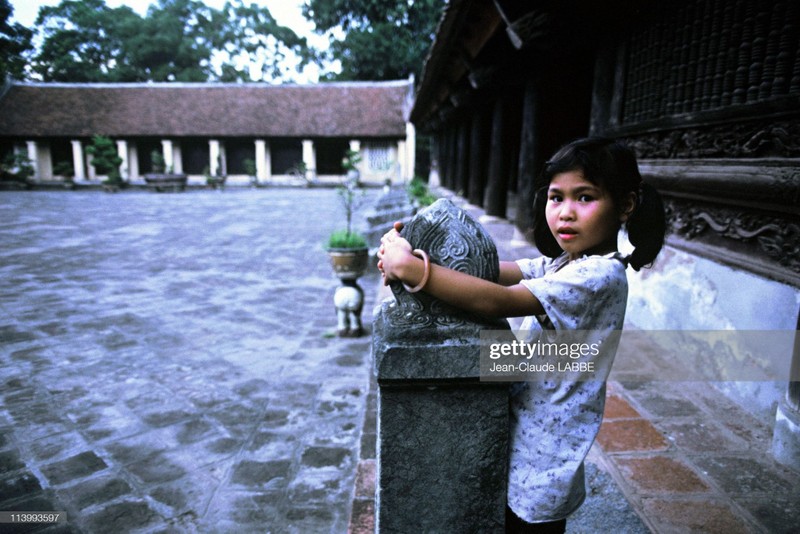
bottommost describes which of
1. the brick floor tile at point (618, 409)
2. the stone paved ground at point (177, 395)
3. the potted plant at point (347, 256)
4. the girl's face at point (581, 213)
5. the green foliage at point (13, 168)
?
the stone paved ground at point (177, 395)

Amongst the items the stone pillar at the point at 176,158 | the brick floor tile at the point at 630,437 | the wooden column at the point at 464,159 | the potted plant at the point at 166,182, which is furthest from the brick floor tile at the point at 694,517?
the stone pillar at the point at 176,158

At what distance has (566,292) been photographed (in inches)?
42.5

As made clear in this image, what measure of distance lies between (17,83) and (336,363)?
35717 mm

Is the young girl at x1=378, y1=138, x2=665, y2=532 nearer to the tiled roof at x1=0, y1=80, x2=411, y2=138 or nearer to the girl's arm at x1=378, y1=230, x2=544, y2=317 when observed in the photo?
the girl's arm at x1=378, y1=230, x2=544, y2=317

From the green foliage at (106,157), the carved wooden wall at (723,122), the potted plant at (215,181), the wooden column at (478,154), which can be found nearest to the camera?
the carved wooden wall at (723,122)

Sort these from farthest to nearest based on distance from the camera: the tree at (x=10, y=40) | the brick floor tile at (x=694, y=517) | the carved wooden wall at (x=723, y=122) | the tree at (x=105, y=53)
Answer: the tree at (x=105, y=53) < the tree at (x=10, y=40) < the carved wooden wall at (x=723, y=122) < the brick floor tile at (x=694, y=517)

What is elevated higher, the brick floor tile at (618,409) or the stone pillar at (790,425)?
the stone pillar at (790,425)

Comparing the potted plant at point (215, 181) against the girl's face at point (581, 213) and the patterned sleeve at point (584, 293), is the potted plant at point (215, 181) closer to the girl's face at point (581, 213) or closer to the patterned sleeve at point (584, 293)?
the girl's face at point (581, 213)

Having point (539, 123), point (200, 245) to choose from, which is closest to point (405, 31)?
point (200, 245)

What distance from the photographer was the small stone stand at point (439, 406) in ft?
3.72

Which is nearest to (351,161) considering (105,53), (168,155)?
(168,155)

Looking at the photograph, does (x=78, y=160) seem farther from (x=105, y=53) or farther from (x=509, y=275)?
(x=509, y=275)

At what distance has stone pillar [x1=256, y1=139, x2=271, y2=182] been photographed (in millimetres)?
28469

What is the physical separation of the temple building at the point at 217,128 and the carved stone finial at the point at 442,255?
87.0 feet
